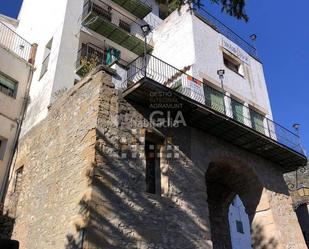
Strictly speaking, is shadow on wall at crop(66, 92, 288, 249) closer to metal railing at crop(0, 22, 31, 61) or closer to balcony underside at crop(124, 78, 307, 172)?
balcony underside at crop(124, 78, 307, 172)

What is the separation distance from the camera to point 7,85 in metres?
13.8

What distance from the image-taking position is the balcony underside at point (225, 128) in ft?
34.8

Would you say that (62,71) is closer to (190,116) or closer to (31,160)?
(31,160)

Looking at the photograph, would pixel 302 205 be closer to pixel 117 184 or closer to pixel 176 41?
pixel 176 41

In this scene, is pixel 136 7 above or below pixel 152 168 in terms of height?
above

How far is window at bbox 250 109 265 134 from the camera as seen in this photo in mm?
14807

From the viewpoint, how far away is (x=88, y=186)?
880 cm

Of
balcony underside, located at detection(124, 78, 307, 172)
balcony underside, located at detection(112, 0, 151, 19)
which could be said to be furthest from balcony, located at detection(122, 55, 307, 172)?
balcony underside, located at detection(112, 0, 151, 19)

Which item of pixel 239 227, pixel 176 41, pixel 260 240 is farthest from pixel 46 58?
pixel 239 227

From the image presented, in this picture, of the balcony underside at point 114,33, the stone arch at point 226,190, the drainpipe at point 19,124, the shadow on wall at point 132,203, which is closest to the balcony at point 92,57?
the balcony underside at point 114,33

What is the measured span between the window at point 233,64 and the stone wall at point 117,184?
4.60 m

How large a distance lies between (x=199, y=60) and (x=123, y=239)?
801 centimetres

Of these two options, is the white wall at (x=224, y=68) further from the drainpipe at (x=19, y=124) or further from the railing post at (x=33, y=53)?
the railing post at (x=33, y=53)

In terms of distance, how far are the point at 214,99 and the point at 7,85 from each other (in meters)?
7.86
